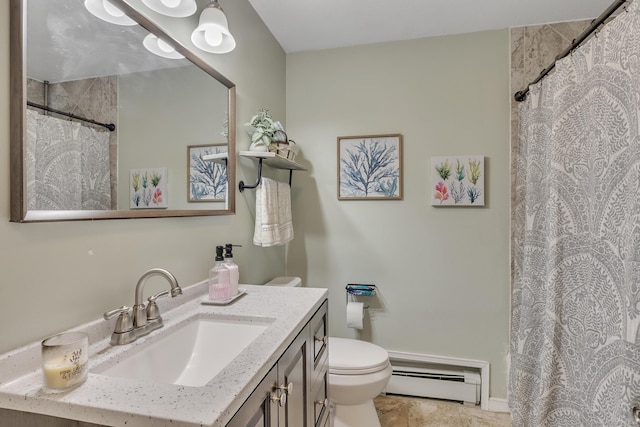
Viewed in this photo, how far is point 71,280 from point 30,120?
1.27ft

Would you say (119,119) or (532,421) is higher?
(119,119)

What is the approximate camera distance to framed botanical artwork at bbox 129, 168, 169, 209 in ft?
3.16

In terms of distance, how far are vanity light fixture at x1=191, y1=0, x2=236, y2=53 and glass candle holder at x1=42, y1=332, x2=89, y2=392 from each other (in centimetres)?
111

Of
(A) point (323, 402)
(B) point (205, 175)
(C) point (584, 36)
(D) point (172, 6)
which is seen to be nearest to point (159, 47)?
(D) point (172, 6)

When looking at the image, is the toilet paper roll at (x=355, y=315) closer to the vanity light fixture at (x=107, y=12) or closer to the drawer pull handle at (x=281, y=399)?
the drawer pull handle at (x=281, y=399)

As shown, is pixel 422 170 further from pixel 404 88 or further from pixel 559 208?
pixel 559 208

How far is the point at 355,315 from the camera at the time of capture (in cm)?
198

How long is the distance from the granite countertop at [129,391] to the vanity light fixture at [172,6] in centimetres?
98

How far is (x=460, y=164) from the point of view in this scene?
77.0 inches

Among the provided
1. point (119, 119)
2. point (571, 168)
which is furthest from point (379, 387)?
point (119, 119)

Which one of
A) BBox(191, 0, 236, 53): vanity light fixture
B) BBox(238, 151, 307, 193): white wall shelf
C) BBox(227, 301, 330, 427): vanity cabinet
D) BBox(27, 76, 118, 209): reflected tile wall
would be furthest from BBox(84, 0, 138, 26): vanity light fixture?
BBox(227, 301, 330, 427): vanity cabinet

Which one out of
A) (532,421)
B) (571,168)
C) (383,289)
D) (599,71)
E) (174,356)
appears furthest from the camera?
(383,289)

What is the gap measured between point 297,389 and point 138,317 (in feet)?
1.64

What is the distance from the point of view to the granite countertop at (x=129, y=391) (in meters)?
0.52
